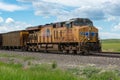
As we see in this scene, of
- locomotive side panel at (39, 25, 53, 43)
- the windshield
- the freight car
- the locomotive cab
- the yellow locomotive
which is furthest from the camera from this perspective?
the freight car

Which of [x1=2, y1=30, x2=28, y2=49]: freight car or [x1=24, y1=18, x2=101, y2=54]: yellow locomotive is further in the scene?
[x1=2, y1=30, x2=28, y2=49]: freight car

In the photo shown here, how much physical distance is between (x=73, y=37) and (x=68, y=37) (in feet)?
Result: 3.03

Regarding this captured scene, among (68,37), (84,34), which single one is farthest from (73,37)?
(84,34)

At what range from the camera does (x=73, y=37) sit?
1198 inches

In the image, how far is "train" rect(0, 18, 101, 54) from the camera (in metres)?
29.7

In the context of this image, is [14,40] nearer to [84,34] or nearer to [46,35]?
[46,35]

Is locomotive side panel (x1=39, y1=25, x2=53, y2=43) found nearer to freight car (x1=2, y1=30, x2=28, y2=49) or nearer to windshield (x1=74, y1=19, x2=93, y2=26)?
windshield (x1=74, y1=19, x2=93, y2=26)

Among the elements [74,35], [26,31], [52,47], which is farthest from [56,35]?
[26,31]

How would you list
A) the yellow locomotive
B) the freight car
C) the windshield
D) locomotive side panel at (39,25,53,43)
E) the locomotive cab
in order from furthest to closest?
the freight car → locomotive side panel at (39,25,53,43) → the windshield → the yellow locomotive → the locomotive cab

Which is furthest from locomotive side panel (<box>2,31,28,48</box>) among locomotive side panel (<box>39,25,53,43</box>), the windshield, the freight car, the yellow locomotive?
the windshield

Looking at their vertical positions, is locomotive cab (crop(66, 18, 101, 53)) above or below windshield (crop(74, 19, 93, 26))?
below

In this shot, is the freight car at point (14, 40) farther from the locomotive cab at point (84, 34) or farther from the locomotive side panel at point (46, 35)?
the locomotive cab at point (84, 34)

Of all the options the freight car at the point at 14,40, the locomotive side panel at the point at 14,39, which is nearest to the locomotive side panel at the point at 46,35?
the freight car at the point at 14,40

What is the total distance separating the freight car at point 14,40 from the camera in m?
45.5
